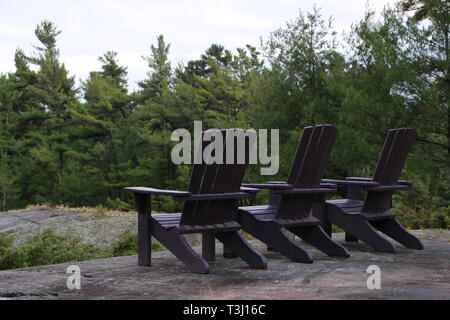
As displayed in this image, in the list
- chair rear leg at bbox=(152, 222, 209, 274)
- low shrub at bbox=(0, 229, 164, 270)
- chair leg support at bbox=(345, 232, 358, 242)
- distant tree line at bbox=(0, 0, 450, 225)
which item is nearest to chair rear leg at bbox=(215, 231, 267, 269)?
chair rear leg at bbox=(152, 222, 209, 274)

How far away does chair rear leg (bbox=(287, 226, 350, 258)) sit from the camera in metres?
6.19

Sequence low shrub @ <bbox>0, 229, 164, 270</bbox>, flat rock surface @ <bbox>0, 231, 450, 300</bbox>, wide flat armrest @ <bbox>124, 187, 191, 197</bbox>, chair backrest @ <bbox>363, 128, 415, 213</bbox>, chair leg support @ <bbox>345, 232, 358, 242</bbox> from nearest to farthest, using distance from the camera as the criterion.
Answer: flat rock surface @ <bbox>0, 231, 450, 300</bbox>
wide flat armrest @ <bbox>124, 187, 191, 197</bbox>
chair backrest @ <bbox>363, 128, 415, 213</bbox>
low shrub @ <bbox>0, 229, 164, 270</bbox>
chair leg support @ <bbox>345, 232, 358, 242</bbox>

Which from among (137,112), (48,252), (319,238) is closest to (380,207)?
(319,238)

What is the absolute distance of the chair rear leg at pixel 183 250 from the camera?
5.15 metres

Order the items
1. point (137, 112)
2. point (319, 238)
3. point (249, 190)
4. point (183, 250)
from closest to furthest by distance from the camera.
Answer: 1. point (183, 250)
2. point (249, 190)
3. point (319, 238)
4. point (137, 112)

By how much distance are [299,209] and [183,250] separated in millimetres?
1422

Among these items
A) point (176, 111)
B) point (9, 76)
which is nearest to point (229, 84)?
point (176, 111)

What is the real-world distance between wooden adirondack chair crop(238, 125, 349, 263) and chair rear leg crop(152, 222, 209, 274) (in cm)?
92

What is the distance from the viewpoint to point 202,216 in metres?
5.36

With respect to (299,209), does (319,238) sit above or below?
below

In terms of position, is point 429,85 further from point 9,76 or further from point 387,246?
point 9,76

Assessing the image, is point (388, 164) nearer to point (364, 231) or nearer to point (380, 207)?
point (380, 207)

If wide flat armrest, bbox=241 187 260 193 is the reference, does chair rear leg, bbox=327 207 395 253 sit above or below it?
below

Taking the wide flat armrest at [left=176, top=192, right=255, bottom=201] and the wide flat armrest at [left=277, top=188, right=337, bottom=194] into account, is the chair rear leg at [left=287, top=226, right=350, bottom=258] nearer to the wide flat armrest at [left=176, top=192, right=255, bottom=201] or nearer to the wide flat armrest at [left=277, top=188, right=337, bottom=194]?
the wide flat armrest at [left=277, top=188, right=337, bottom=194]
